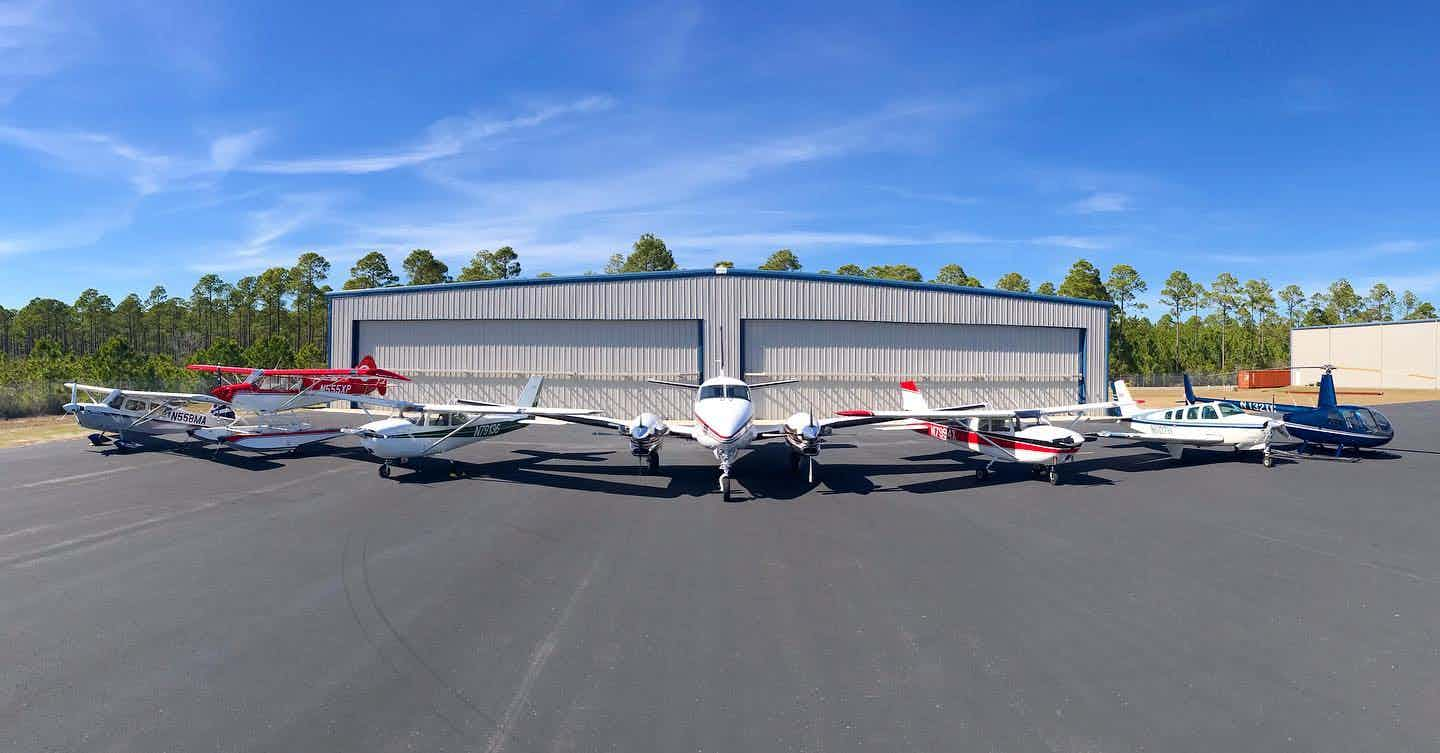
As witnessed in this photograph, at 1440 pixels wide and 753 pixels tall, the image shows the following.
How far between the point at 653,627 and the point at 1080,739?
155 inches

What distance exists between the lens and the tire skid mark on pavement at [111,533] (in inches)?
358

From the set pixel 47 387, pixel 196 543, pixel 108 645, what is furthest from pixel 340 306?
pixel 108 645

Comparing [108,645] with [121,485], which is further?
[121,485]

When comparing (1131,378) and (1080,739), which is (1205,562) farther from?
(1131,378)

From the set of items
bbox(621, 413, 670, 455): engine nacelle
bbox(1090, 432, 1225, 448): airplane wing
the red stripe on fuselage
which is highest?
bbox(621, 413, 670, 455): engine nacelle

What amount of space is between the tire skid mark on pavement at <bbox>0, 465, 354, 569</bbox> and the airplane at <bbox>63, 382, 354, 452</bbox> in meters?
4.91

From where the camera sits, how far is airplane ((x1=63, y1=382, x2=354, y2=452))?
1830cm

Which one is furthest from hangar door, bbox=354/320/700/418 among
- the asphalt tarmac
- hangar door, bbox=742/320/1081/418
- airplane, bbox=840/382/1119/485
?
the asphalt tarmac

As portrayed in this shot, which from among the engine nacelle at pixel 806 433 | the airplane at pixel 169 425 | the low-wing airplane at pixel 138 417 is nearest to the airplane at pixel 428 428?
the airplane at pixel 169 425

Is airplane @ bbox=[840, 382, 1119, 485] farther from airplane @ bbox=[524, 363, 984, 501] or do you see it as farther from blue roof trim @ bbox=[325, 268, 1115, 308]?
blue roof trim @ bbox=[325, 268, 1115, 308]

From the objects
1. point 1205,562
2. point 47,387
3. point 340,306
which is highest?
point 340,306

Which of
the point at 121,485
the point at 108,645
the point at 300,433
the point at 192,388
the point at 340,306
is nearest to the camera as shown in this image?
the point at 108,645

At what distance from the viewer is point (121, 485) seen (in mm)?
14469

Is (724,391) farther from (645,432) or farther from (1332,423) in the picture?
(1332,423)
